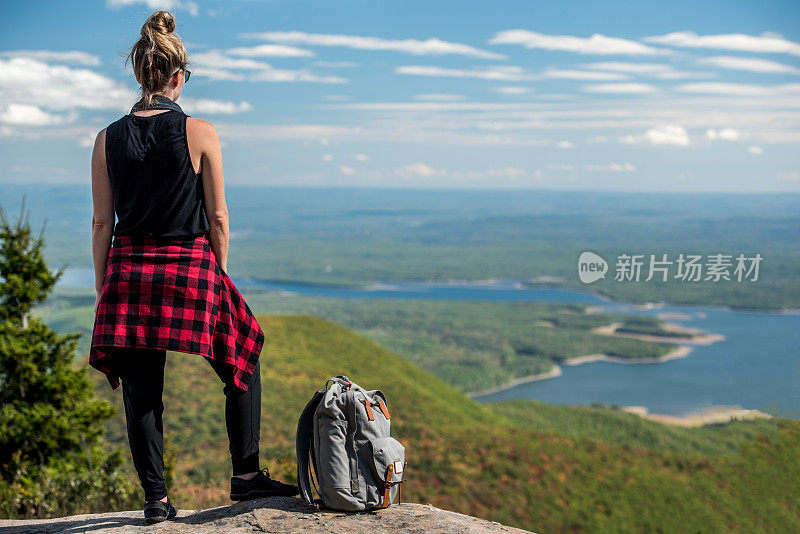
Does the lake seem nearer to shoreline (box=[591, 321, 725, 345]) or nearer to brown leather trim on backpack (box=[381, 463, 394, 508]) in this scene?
shoreline (box=[591, 321, 725, 345])

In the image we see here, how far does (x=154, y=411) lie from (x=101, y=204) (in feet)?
3.17

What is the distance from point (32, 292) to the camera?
9.29 meters

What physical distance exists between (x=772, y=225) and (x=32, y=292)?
178 metres

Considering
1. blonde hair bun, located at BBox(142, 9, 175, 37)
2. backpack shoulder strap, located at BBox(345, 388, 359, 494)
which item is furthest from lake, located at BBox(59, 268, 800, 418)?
blonde hair bun, located at BBox(142, 9, 175, 37)

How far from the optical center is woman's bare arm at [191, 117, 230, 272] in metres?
2.85

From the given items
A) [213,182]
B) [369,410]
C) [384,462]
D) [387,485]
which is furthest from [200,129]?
[387,485]

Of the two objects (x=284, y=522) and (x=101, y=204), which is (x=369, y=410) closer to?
(x=284, y=522)

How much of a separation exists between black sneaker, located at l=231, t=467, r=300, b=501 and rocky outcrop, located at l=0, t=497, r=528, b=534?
0.03 meters

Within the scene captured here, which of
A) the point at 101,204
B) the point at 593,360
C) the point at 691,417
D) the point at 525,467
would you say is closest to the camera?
the point at 101,204

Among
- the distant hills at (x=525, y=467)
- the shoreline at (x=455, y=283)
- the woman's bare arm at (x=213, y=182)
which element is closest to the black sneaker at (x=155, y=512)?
the woman's bare arm at (x=213, y=182)

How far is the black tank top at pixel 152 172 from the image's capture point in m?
2.81

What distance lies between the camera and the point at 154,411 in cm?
310

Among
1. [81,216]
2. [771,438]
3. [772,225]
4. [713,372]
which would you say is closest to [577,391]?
[713,372]

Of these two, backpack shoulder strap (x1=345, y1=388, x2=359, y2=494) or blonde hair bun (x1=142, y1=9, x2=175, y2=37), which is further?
backpack shoulder strap (x1=345, y1=388, x2=359, y2=494)
